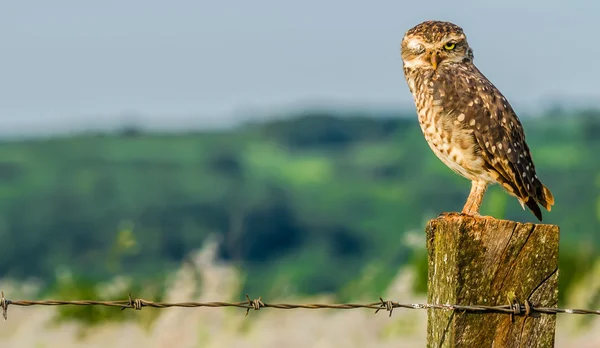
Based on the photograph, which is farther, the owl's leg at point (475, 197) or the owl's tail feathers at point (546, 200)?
the owl's leg at point (475, 197)

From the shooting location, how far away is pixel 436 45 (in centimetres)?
814

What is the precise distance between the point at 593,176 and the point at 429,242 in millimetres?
18968

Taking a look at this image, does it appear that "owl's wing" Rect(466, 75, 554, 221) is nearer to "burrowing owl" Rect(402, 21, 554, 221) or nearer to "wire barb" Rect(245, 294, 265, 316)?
"burrowing owl" Rect(402, 21, 554, 221)

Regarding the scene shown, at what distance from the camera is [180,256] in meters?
20.3

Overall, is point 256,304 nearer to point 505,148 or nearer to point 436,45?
point 505,148

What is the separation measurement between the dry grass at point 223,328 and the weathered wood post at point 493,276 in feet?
13.1

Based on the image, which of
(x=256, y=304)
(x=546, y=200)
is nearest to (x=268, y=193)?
(x=546, y=200)

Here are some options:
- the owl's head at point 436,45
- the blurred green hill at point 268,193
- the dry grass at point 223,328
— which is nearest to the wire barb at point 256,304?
the owl's head at point 436,45

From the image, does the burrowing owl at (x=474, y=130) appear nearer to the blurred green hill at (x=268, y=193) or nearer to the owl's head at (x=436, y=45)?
the owl's head at (x=436, y=45)

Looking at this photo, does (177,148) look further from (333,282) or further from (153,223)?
(333,282)

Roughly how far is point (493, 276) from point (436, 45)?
3.26m

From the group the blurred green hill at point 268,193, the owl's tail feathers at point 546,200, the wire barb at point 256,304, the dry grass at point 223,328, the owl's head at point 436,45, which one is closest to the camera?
the wire barb at point 256,304

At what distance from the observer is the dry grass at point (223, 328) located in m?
9.31

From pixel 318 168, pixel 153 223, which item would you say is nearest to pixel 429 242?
pixel 153 223
